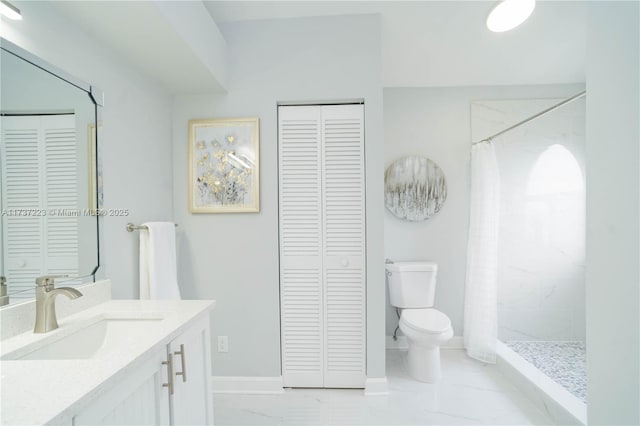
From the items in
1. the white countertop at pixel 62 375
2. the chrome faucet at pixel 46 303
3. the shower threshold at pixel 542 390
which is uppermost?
the chrome faucet at pixel 46 303

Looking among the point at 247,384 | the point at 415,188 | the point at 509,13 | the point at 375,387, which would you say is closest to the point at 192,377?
the point at 247,384

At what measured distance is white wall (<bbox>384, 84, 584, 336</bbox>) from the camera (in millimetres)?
2750

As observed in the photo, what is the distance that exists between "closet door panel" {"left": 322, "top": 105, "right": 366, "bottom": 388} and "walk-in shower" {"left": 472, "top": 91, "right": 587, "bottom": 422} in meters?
1.36

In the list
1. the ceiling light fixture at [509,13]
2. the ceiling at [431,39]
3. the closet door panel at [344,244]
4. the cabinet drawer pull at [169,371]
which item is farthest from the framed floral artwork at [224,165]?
the ceiling light fixture at [509,13]

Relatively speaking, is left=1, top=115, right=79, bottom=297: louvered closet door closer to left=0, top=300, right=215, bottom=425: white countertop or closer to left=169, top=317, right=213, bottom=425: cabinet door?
left=0, top=300, right=215, bottom=425: white countertop

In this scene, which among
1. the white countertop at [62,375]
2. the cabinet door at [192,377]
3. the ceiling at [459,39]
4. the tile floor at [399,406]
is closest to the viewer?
the white countertop at [62,375]

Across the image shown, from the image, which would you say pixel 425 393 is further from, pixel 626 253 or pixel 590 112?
pixel 590 112

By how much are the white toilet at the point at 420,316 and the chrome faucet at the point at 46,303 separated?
199cm

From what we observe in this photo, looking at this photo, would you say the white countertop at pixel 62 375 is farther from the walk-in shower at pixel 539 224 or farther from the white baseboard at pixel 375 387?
the walk-in shower at pixel 539 224

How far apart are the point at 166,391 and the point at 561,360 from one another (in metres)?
2.75

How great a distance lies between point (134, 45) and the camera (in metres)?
1.46

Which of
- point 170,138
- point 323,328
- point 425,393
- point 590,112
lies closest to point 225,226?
point 170,138

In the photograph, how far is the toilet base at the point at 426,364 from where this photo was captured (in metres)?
2.13

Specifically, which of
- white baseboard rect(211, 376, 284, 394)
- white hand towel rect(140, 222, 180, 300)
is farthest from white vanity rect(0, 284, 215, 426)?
white baseboard rect(211, 376, 284, 394)
